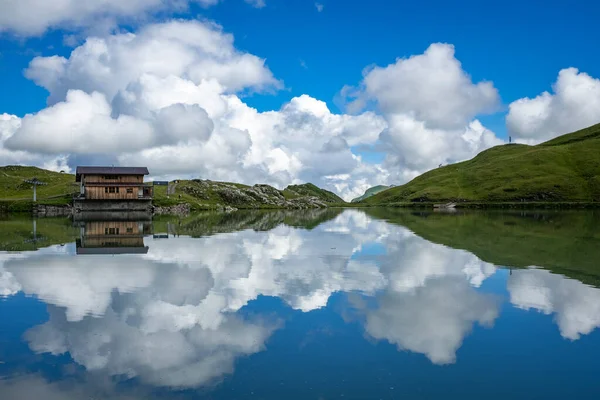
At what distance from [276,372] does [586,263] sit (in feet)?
100

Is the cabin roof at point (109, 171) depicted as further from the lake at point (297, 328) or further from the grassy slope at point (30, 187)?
the lake at point (297, 328)

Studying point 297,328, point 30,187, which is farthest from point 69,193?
point 297,328

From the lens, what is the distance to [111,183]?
114000 mm

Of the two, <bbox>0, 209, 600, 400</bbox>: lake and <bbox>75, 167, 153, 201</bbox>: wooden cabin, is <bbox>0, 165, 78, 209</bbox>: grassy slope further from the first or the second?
<bbox>0, 209, 600, 400</bbox>: lake

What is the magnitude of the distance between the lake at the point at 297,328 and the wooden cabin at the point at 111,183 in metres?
82.9

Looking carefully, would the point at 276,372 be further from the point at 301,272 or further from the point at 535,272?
the point at 535,272

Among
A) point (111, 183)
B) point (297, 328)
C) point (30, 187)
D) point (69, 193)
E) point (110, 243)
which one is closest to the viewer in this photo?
point (297, 328)

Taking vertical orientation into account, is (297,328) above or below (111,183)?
below

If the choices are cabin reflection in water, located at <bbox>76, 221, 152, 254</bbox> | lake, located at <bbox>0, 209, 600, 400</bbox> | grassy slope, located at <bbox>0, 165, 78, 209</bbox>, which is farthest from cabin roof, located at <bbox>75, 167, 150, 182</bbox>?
lake, located at <bbox>0, 209, 600, 400</bbox>

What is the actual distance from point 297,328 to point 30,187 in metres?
154

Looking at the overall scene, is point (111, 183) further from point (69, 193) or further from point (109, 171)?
point (69, 193)

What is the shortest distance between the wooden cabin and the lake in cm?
8291

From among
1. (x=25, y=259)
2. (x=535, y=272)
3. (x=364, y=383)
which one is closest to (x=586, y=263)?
(x=535, y=272)

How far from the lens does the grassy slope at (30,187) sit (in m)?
120
